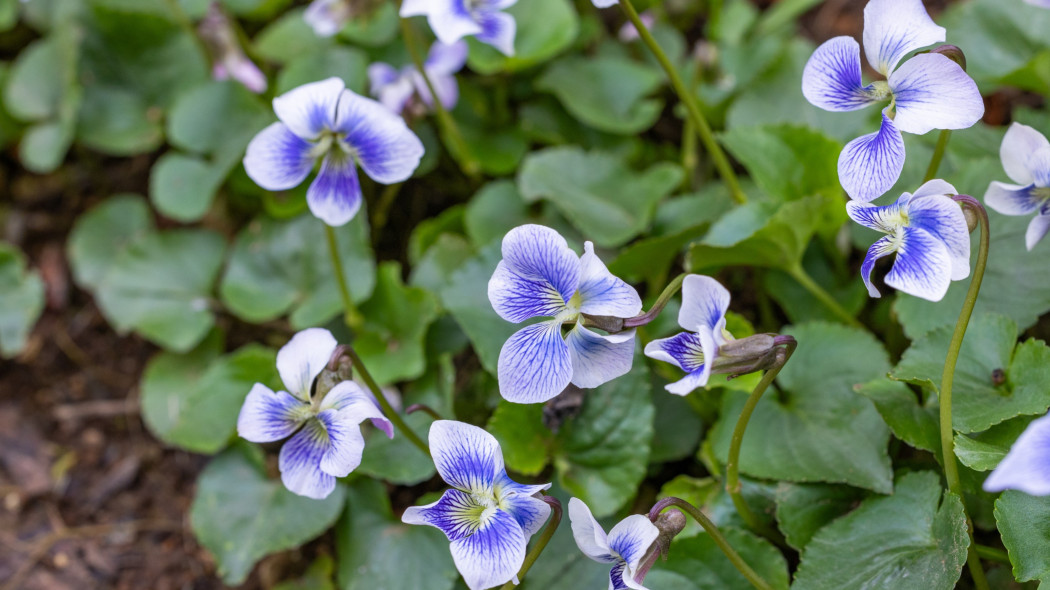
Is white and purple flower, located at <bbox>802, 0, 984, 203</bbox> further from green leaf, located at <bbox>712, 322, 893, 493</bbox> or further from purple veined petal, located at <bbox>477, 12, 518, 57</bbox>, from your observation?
purple veined petal, located at <bbox>477, 12, 518, 57</bbox>

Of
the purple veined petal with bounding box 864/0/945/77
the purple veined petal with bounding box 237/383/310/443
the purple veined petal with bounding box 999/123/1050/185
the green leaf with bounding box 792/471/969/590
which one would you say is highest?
the purple veined petal with bounding box 864/0/945/77

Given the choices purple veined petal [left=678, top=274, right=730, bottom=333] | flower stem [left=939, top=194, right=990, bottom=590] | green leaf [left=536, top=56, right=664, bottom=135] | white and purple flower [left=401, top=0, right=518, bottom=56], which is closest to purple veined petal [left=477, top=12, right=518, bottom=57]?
white and purple flower [left=401, top=0, right=518, bottom=56]

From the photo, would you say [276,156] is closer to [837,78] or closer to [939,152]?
[837,78]

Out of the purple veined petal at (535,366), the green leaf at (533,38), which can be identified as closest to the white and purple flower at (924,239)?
the purple veined petal at (535,366)

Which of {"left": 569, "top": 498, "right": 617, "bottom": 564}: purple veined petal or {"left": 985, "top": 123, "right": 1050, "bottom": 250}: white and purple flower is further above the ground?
{"left": 985, "top": 123, "right": 1050, "bottom": 250}: white and purple flower

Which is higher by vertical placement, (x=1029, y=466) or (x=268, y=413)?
(x=1029, y=466)

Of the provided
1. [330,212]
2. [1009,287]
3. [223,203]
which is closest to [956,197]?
[1009,287]

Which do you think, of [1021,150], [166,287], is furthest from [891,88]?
[166,287]

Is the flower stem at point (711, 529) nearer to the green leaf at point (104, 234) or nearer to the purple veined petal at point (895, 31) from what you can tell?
the purple veined petal at point (895, 31)
